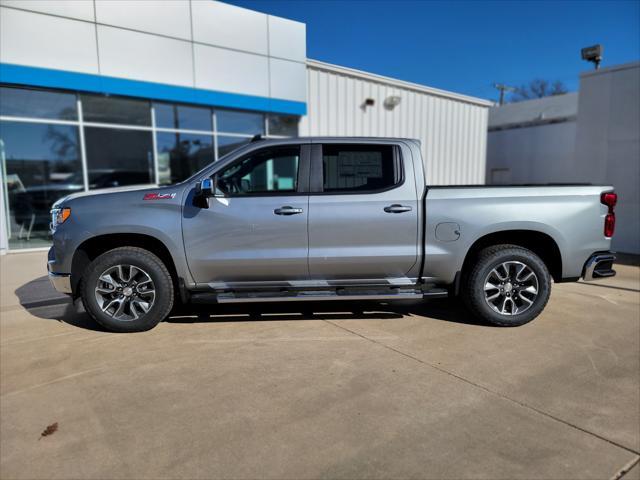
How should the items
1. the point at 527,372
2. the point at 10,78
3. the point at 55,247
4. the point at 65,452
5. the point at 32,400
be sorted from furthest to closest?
the point at 10,78 < the point at 55,247 < the point at 527,372 < the point at 32,400 < the point at 65,452

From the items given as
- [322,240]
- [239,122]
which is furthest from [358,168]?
[239,122]

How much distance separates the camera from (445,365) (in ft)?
12.3

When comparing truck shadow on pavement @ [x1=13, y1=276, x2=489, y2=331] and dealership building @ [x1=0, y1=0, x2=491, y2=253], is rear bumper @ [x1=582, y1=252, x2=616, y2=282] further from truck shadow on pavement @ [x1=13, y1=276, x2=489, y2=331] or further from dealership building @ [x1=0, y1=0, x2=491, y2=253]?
dealership building @ [x1=0, y1=0, x2=491, y2=253]

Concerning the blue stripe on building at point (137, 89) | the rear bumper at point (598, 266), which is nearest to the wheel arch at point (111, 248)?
the rear bumper at point (598, 266)

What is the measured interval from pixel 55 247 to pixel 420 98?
1361 centimetres

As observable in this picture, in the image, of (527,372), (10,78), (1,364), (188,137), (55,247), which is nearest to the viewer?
(527,372)

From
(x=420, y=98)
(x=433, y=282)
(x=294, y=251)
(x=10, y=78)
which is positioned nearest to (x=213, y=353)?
(x=294, y=251)

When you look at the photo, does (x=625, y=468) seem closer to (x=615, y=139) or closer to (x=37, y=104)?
(x=615, y=139)

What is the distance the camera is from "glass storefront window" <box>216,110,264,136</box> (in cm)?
1206

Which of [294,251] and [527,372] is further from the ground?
[294,251]

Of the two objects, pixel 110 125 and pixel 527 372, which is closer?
pixel 527 372

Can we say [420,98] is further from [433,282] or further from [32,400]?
[32,400]

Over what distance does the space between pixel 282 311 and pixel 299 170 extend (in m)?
1.67

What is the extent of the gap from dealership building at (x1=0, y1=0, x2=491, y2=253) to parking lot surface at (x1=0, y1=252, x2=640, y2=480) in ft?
20.6
